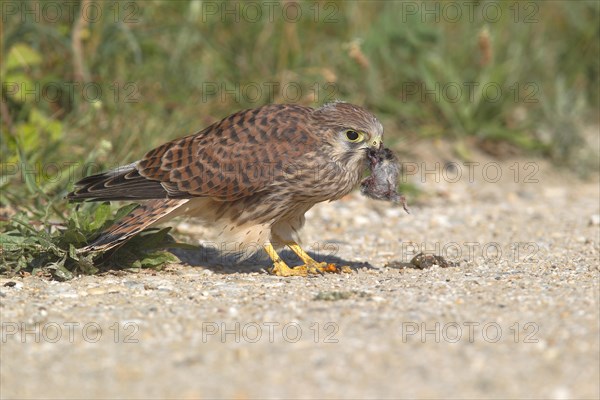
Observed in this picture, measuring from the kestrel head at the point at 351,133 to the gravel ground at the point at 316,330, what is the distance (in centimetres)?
62

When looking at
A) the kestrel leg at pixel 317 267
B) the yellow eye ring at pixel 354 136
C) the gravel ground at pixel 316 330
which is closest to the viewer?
the gravel ground at pixel 316 330

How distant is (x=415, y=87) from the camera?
746 cm

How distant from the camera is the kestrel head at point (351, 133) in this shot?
4508mm

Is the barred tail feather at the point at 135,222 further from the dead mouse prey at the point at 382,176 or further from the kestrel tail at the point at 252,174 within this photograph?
the dead mouse prey at the point at 382,176

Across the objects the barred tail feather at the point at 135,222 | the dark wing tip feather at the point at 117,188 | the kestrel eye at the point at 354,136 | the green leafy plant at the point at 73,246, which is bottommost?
the green leafy plant at the point at 73,246

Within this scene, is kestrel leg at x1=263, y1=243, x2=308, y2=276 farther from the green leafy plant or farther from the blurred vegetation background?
the blurred vegetation background

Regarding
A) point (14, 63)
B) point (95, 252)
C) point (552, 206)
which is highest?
point (14, 63)

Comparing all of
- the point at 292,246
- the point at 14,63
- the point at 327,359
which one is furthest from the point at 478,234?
the point at 14,63

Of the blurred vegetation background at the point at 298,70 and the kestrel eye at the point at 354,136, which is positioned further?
the blurred vegetation background at the point at 298,70

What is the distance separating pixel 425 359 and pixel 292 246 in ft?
6.19

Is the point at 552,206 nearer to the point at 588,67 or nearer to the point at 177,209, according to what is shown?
the point at 588,67

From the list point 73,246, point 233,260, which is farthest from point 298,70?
point 73,246

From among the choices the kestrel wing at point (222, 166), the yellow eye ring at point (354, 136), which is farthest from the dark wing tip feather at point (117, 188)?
the yellow eye ring at point (354, 136)

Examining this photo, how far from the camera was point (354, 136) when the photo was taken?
15.0 feet
